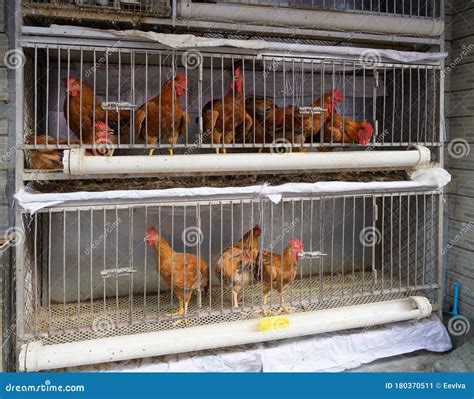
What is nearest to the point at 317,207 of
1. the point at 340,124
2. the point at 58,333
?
the point at 340,124

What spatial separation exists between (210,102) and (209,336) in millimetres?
1550

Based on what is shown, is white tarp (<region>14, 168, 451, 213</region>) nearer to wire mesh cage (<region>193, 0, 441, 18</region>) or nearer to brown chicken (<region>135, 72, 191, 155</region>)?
brown chicken (<region>135, 72, 191, 155</region>)

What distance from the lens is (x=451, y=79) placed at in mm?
3812

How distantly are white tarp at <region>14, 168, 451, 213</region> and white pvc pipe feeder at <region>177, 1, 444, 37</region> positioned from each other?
101 centimetres

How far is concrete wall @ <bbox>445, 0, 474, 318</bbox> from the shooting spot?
3.62m

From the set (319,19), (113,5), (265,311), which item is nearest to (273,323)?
(265,311)

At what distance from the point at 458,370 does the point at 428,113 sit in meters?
1.82

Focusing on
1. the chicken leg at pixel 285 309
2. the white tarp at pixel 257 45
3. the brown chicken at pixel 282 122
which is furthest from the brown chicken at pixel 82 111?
the chicken leg at pixel 285 309

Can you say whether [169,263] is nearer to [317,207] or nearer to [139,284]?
[139,284]

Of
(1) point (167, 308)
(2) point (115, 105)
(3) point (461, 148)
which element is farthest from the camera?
(3) point (461, 148)

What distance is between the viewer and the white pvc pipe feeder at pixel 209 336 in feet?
8.49

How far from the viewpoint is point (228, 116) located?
3.09 m

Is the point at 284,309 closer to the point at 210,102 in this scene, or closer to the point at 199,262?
the point at 199,262

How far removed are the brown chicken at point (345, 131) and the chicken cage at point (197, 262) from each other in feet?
1.33
